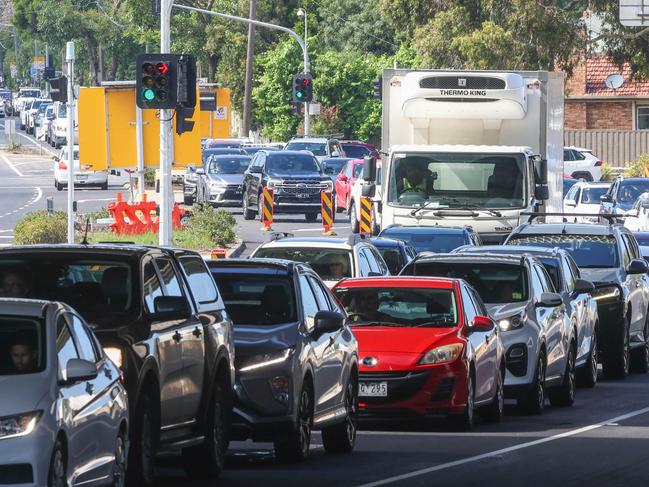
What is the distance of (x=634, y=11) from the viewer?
4272cm

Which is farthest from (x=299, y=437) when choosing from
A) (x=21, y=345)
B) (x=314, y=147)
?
(x=314, y=147)

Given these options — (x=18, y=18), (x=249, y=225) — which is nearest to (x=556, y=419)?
(x=249, y=225)

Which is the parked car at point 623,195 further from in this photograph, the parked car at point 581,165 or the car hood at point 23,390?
the car hood at point 23,390

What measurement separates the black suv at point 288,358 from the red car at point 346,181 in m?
34.8

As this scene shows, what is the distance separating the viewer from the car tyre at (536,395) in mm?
19594

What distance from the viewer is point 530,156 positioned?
95.9ft

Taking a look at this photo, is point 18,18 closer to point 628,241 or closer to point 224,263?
point 628,241

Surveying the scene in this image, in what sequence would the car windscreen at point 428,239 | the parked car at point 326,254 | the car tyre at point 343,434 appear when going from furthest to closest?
the car windscreen at point 428,239 < the parked car at point 326,254 < the car tyre at point 343,434

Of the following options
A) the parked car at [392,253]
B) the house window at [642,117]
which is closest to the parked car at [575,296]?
the parked car at [392,253]

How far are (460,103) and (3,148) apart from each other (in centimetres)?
7301

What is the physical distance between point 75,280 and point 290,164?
3826 centimetres

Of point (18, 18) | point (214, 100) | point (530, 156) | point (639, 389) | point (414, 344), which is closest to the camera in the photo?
point (414, 344)

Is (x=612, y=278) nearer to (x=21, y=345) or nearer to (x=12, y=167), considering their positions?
(x=21, y=345)

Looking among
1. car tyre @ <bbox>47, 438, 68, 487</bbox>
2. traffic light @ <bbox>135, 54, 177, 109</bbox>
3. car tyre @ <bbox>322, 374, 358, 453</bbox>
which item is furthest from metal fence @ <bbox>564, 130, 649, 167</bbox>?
car tyre @ <bbox>47, 438, 68, 487</bbox>
